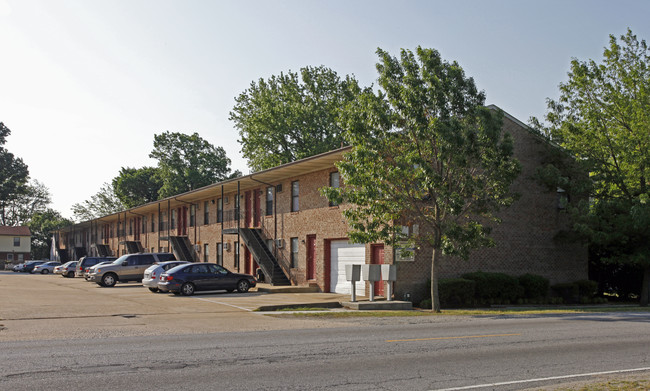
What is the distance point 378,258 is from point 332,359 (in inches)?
610

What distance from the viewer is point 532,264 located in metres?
27.9

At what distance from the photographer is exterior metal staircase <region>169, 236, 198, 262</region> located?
145 ft

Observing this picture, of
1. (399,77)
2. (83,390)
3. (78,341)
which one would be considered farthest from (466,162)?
(83,390)

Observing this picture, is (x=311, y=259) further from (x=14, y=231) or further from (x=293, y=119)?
→ (x=14, y=231)

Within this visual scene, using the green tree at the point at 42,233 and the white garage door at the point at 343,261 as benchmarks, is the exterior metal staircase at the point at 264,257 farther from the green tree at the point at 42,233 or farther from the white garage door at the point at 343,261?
the green tree at the point at 42,233

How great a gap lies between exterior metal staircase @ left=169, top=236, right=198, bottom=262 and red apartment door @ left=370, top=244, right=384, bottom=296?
21.1 meters

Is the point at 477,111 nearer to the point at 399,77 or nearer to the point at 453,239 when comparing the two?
the point at 399,77

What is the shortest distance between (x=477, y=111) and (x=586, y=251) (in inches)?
542

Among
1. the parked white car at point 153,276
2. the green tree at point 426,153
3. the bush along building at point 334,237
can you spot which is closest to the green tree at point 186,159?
the bush along building at point 334,237

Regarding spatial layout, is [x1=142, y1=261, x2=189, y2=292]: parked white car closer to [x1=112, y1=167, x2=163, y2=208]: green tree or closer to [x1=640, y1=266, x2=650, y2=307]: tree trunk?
[x1=640, y1=266, x2=650, y2=307]: tree trunk

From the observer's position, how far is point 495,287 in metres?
25.2

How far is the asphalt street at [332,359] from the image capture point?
8.36 m

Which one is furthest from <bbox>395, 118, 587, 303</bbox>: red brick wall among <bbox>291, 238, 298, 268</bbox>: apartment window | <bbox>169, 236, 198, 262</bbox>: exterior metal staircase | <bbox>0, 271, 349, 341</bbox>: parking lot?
<bbox>169, 236, 198, 262</bbox>: exterior metal staircase

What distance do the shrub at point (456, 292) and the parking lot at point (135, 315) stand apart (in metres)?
4.16
